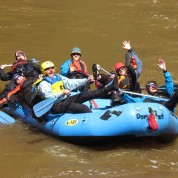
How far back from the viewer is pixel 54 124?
6.29 metres

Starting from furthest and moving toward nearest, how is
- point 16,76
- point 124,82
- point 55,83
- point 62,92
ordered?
point 16,76 → point 124,82 → point 55,83 → point 62,92

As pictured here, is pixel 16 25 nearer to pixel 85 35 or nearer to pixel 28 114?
pixel 85 35

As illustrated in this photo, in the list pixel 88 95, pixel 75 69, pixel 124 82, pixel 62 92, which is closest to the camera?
pixel 62 92

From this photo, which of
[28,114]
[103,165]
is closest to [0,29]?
[28,114]

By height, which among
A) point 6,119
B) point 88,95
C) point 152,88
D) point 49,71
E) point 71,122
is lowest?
point 6,119

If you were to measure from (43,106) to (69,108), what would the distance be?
0.36 m

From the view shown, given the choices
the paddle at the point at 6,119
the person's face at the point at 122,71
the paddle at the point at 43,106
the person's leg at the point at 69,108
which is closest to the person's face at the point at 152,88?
the person's face at the point at 122,71

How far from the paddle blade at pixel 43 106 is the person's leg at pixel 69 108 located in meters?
0.16

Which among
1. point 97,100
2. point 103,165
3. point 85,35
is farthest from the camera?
point 85,35

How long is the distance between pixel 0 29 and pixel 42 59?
9.91 ft

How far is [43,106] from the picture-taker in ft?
20.5

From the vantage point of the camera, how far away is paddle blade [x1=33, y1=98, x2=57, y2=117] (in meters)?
6.20

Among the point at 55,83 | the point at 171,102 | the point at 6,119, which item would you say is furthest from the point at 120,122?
the point at 6,119

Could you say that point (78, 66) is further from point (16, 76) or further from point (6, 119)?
point (6, 119)
